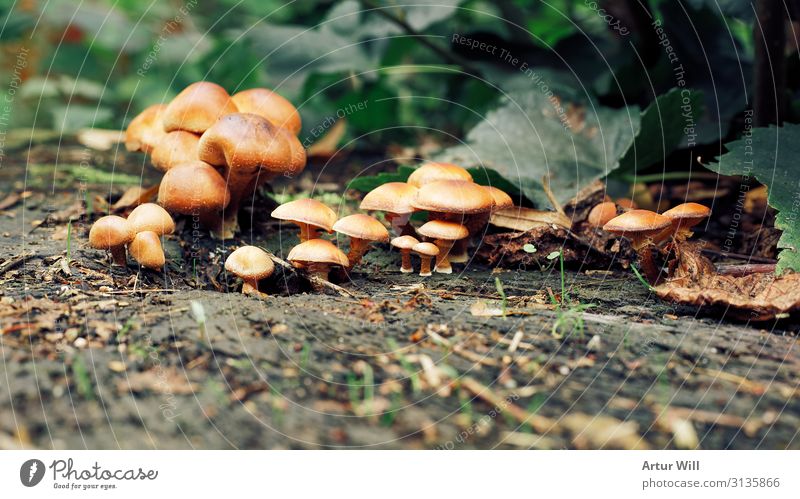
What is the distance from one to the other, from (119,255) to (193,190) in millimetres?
413

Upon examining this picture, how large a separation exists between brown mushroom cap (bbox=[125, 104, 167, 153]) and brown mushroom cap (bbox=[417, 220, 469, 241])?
1429 mm

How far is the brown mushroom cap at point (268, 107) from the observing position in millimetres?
3215

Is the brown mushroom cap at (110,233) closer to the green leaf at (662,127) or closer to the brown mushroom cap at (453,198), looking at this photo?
the brown mushroom cap at (453,198)

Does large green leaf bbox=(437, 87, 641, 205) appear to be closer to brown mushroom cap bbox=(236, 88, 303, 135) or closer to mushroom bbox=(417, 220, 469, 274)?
mushroom bbox=(417, 220, 469, 274)

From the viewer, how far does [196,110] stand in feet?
10.2

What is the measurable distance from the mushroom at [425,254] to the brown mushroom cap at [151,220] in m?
1.05

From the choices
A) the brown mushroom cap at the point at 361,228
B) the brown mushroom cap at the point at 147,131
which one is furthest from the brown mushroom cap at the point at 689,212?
the brown mushroom cap at the point at 147,131

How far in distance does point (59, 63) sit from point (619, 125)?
545cm

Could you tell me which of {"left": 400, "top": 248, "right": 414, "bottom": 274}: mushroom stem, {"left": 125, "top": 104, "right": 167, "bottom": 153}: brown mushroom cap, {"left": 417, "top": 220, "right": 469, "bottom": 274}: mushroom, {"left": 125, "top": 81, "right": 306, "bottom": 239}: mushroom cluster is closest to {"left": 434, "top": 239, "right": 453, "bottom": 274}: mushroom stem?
{"left": 417, "top": 220, "right": 469, "bottom": 274}: mushroom

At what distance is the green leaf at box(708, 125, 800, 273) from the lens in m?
2.51

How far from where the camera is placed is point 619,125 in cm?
379

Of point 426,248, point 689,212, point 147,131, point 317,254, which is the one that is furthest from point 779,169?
point 147,131
